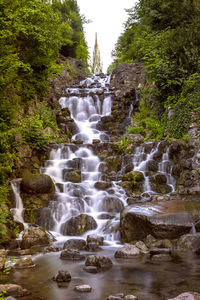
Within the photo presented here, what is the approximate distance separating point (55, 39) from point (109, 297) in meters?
13.9

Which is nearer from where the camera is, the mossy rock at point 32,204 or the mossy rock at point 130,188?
the mossy rock at point 32,204

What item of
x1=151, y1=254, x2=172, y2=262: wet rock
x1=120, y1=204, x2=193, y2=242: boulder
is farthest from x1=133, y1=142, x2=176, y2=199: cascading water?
x1=151, y1=254, x2=172, y2=262: wet rock

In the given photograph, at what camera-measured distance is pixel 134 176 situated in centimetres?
1156


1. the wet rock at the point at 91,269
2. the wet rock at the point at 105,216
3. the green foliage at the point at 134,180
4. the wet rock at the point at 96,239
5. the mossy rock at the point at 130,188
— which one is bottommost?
the wet rock at the point at 91,269

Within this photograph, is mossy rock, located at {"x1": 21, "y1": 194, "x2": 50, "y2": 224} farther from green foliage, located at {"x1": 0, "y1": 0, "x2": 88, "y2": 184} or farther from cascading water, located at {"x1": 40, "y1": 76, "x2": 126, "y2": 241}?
green foliage, located at {"x1": 0, "y1": 0, "x2": 88, "y2": 184}

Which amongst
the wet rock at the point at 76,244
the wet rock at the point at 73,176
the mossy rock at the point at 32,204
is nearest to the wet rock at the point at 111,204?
the wet rock at the point at 73,176

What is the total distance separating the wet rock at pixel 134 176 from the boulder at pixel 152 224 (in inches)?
122

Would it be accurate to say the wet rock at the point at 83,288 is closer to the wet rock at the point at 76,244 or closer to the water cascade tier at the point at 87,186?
the wet rock at the point at 76,244

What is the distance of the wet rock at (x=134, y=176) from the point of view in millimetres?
11516

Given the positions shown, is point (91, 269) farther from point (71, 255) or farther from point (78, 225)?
point (78, 225)

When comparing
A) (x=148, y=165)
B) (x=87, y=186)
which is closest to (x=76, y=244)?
(x=87, y=186)

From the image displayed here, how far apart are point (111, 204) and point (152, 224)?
2.88m

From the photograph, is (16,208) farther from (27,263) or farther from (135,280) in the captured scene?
(135,280)

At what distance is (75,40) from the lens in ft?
105
